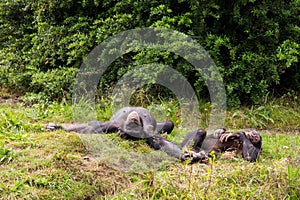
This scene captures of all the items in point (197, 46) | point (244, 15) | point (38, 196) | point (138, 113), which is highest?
point (244, 15)

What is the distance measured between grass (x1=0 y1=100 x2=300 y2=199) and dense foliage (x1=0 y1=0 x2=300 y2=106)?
2538 mm

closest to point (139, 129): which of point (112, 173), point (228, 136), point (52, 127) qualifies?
point (112, 173)

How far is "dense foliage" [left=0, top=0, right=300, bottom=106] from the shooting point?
781 cm

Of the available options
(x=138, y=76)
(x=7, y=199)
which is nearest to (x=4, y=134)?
(x=7, y=199)

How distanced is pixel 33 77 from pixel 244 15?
14.0ft

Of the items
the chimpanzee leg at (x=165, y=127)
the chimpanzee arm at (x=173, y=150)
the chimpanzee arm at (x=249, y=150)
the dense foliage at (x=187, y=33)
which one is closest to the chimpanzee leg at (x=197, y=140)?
the chimpanzee arm at (x=173, y=150)

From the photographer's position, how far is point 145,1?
8266mm

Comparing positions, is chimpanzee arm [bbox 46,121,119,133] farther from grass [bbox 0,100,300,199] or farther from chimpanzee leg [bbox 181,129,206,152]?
chimpanzee leg [bbox 181,129,206,152]

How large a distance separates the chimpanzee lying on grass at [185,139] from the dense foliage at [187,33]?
2.43m

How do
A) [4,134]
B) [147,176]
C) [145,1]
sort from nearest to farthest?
[147,176]
[4,134]
[145,1]

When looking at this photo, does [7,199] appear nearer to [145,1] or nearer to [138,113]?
[138,113]

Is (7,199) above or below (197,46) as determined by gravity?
below

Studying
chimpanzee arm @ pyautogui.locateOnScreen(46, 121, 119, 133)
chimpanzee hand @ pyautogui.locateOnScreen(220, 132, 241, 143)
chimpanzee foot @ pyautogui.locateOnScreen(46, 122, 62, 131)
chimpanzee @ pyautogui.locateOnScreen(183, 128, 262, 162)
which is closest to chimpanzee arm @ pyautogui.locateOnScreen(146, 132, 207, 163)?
chimpanzee @ pyautogui.locateOnScreen(183, 128, 262, 162)

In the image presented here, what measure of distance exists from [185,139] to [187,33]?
314cm
